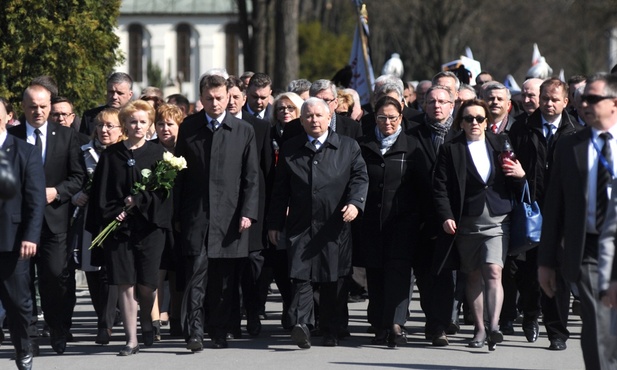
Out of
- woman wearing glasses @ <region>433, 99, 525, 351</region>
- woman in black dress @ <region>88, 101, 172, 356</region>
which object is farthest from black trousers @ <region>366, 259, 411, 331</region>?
woman in black dress @ <region>88, 101, 172, 356</region>

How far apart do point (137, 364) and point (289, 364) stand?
114cm

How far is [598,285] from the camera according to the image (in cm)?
777

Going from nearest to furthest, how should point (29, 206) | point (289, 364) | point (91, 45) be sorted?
point (29, 206) < point (289, 364) < point (91, 45)

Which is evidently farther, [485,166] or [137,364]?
[485,166]

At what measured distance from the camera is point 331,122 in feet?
41.4

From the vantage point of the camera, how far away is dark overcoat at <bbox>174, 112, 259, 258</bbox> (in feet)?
36.9

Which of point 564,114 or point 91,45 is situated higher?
point 91,45

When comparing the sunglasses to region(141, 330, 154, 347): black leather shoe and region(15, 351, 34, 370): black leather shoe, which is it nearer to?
region(141, 330, 154, 347): black leather shoe

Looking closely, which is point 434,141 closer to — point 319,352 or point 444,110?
point 444,110

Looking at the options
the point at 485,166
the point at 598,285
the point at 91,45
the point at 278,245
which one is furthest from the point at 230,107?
the point at 598,285

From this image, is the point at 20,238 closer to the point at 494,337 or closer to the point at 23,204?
the point at 23,204

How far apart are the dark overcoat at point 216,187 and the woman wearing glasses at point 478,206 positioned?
60.5 inches

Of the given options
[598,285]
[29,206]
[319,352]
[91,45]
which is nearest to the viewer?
[598,285]

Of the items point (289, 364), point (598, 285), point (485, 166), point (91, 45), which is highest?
point (91, 45)
